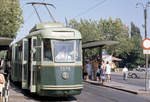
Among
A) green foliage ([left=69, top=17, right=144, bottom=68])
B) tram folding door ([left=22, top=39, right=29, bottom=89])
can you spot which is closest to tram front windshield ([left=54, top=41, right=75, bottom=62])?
tram folding door ([left=22, top=39, right=29, bottom=89])

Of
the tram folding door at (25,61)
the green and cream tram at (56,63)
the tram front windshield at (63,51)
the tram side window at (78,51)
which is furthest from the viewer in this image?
the tram folding door at (25,61)

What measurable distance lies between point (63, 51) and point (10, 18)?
82.0 ft

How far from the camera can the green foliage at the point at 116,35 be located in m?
75.7

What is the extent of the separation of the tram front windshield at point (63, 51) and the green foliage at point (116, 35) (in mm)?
60262

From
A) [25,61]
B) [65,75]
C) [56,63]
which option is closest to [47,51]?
[56,63]

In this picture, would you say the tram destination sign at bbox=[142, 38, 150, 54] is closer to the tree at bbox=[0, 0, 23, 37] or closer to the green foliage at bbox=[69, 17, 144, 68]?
the tree at bbox=[0, 0, 23, 37]

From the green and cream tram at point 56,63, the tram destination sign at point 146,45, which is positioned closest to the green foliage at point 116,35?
the tram destination sign at point 146,45

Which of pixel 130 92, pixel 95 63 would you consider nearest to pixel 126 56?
pixel 95 63

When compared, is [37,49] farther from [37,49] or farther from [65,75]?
[65,75]

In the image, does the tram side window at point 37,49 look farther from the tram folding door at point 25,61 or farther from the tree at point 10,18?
the tree at point 10,18

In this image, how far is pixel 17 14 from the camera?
37.8 m

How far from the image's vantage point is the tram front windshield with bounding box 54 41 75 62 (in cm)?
1299

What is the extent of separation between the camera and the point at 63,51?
42.7 feet

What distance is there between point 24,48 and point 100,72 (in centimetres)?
866
